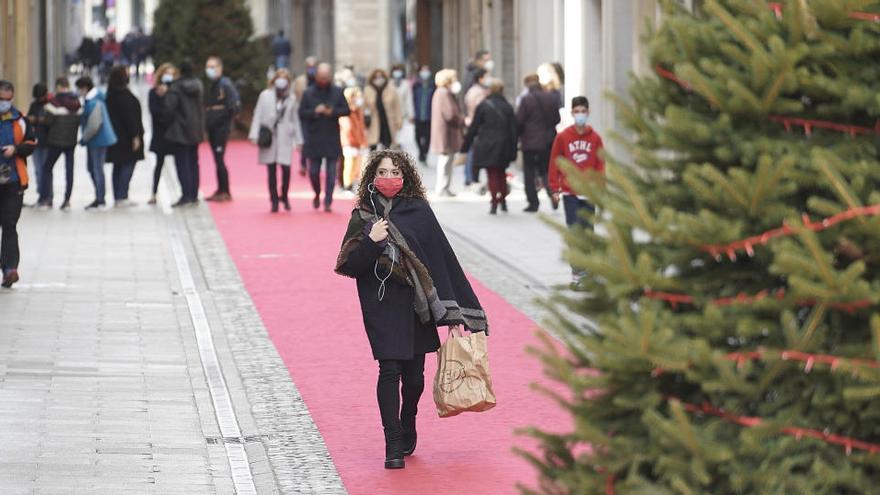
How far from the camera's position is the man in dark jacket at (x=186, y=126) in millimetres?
24969

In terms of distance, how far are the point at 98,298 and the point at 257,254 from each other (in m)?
3.88

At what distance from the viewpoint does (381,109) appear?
3073 cm

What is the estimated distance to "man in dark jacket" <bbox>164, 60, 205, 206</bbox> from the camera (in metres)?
25.0

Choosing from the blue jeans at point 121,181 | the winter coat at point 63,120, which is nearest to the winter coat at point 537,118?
the blue jeans at point 121,181

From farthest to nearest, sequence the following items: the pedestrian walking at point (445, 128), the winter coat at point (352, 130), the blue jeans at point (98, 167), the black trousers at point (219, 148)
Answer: the pedestrian walking at point (445, 128) < the winter coat at point (352, 130) < the black trousers at point (219, 148) < the blue jeans at point (98, 167)

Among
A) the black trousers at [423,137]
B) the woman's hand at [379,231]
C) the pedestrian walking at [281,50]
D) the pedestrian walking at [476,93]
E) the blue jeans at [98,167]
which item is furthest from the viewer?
the pedestrian walking at [281,50]

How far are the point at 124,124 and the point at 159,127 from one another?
563 millimetres

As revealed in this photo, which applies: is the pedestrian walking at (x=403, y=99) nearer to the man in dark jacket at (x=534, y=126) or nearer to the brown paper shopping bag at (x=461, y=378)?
the man in dark jacket at (x=534, y=126)

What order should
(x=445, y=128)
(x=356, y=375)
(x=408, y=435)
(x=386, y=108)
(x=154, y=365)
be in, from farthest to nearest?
(x=386, y=108) < (x=445, y=128) < (x=154, y=365) < (x=356, y=375) < (x=408, y=435)

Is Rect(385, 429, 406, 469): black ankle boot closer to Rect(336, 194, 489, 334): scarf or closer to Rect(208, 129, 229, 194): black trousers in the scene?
Rect(336, 194, 489, 334): scarf

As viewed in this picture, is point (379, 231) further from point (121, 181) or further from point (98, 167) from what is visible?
point (121, 181)

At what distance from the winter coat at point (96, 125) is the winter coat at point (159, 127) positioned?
63 centimetres

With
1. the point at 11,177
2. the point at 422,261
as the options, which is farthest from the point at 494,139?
the point at 422,261

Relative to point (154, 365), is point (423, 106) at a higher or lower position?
→ higher
